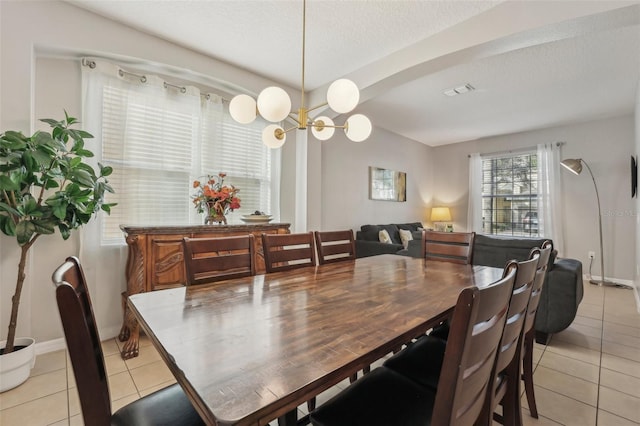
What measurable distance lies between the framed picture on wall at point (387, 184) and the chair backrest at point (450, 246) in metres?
2.87

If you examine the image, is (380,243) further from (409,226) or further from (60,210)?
(60,210)

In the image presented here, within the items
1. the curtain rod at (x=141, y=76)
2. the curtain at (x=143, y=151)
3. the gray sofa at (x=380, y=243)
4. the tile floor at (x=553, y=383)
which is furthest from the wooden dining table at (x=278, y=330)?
the curtain rod at (x=141, y=76)

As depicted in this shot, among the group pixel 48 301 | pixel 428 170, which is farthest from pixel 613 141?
pixel 48 301

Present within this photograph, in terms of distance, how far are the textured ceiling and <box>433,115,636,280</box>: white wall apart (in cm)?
80

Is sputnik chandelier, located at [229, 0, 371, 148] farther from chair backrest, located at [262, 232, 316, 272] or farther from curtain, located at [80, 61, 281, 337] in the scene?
curtain, located at [80, 61, 281, 337]

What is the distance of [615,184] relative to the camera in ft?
15.0

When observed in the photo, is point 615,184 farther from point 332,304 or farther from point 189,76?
point 189,76

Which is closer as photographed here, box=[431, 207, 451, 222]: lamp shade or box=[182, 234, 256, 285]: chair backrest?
box=[182, 234, 256, 285]: chair backrest

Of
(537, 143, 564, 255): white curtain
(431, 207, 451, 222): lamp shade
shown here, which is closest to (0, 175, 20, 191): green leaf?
(431, 207, 451, 222): lamp shade

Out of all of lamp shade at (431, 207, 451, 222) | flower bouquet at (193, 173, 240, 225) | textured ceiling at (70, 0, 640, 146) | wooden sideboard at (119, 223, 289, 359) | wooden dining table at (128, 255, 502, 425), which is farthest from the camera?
lamp shade at (431, 207, 451, 222)

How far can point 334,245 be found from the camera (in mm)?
2189

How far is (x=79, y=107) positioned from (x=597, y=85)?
5496 mm

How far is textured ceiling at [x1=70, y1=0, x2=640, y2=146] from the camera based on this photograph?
2086 millimetres

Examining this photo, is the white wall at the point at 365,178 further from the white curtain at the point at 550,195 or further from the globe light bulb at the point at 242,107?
the white curtain at the point at 550,195
